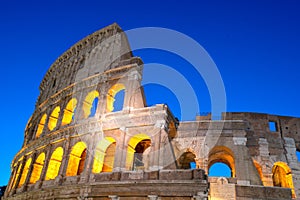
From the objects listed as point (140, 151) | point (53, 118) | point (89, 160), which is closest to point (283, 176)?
point (140, 151)

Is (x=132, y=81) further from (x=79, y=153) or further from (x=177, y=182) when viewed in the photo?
(x=177, y=182)

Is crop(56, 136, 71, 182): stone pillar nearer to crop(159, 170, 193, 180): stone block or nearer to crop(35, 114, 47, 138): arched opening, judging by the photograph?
crop(35, 114, 47, 138): arched opening

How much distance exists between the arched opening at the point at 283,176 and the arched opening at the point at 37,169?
54.8ft

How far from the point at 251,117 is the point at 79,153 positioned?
45.3ft

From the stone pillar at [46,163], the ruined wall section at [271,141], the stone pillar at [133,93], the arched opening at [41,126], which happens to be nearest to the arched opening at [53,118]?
the arched opening at [41,126]

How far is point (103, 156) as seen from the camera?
1413 centimetres

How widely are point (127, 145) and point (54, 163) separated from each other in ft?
19.1

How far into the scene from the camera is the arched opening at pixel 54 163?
49.0 ft

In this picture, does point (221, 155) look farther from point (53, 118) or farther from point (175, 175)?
point (53, 118)

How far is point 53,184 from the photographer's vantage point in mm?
13672

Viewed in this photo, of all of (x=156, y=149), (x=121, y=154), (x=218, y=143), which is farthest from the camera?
(x=218, y=143)

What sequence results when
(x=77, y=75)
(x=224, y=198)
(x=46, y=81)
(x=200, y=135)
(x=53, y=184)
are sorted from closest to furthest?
1. (x=224, y=198)
2. (x=53, y=184)
3. (x=200, y=135)
4. (x=77, y=75)
5. (x=46, y=81)

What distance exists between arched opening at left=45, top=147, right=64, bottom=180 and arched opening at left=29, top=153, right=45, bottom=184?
163 centimetres

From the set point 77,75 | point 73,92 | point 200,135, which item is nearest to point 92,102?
point 73,92
